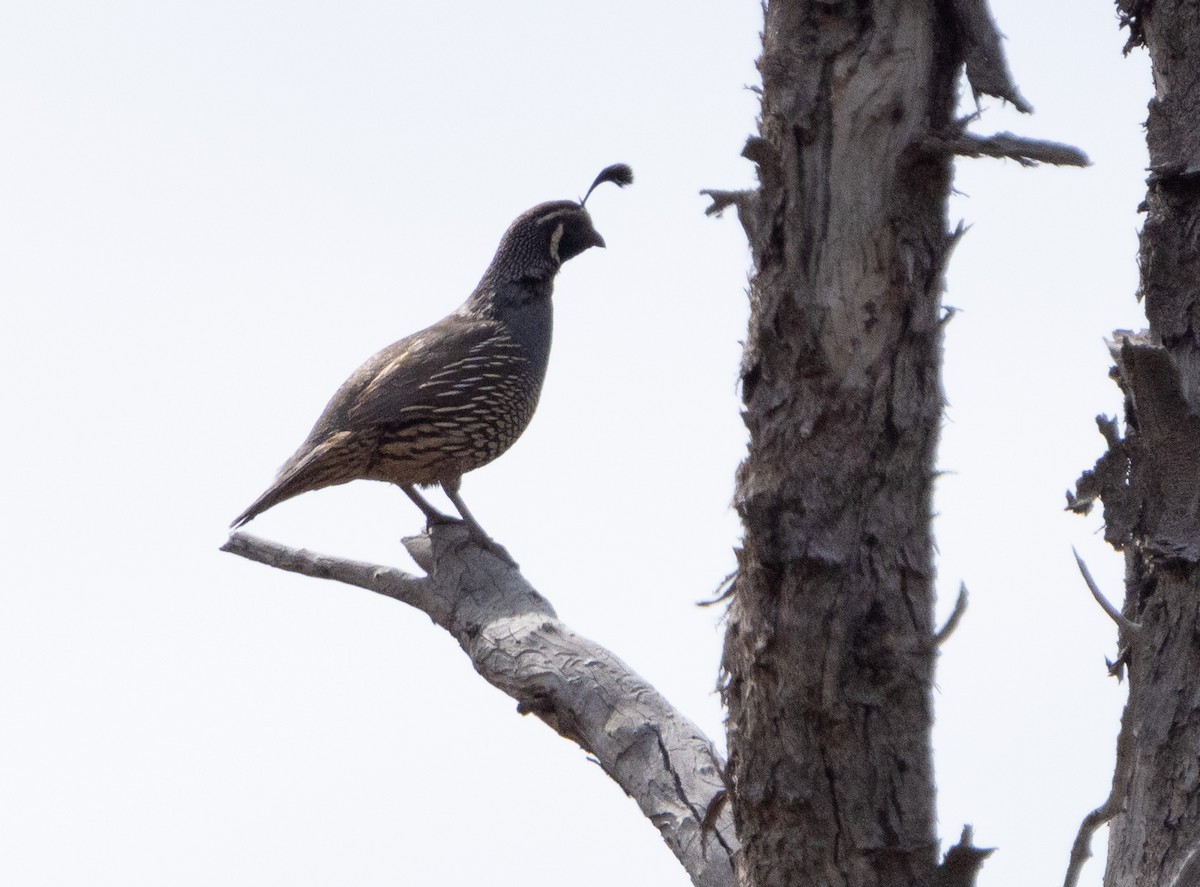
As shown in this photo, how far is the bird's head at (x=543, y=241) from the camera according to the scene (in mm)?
6664

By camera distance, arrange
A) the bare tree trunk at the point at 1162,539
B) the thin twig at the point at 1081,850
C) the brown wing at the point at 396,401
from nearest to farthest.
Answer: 1. the thin twig at the point at 1081,850
2. the bare tree trunk at the point at 1162,539
3. the brown wing at the point at 396,401

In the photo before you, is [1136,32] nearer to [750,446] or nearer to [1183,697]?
[1183,697]

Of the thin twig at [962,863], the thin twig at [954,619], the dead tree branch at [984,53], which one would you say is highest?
the dead tree branch at [984,53]

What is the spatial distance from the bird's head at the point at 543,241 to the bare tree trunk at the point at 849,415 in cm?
422

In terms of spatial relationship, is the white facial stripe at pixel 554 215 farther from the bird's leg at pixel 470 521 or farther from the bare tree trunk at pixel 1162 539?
the bare tree trunk at pixel 1162 539

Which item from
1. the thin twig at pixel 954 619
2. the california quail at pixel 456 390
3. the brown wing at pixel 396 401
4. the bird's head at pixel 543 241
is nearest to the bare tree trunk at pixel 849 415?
the thin twig at pixel 954 619

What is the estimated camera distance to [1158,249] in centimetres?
379

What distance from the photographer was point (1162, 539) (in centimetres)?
356

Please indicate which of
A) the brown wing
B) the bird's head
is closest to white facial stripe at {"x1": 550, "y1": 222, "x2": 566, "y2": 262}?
the bird's head

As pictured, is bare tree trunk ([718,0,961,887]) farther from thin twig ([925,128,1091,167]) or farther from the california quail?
the california quail

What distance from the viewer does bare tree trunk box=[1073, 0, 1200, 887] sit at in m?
3.46

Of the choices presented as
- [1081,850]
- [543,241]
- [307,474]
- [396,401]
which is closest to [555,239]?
[543,241]

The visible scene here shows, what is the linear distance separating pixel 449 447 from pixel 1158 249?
123 inches

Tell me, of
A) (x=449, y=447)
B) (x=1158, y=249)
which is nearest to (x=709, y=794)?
(x=1158, y=249)
